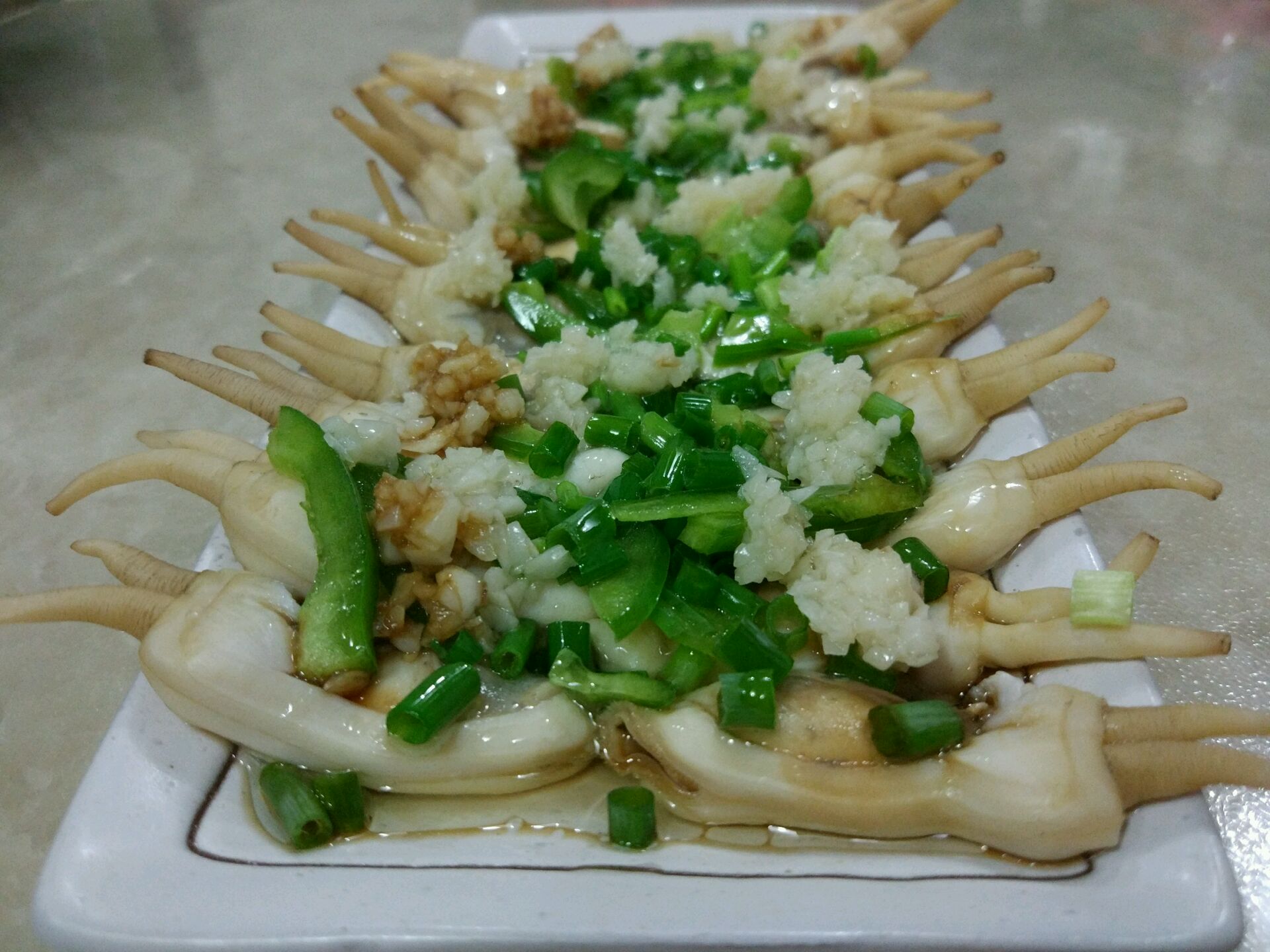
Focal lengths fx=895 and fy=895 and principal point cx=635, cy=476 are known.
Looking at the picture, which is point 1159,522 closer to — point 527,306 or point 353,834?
point 527,306

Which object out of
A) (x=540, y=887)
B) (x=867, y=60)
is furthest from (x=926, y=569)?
(x=867, y=60)

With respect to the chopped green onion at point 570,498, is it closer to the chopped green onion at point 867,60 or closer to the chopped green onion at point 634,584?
the chopped green onion at point 634,584

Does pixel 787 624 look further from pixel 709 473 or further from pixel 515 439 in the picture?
pixel 515 439

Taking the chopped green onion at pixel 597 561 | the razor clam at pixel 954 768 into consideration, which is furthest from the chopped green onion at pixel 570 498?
the razor clam at pixel 954 768

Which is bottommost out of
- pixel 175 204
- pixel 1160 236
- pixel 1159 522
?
pixel 1159 522

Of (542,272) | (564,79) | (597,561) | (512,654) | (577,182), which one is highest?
(564,79)

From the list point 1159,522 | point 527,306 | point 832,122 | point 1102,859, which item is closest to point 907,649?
point 1102,859

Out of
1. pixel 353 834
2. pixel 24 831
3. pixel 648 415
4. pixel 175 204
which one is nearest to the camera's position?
pixel 353 834
